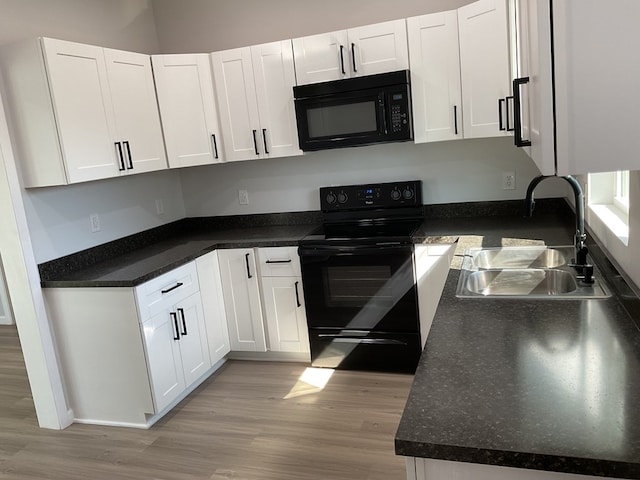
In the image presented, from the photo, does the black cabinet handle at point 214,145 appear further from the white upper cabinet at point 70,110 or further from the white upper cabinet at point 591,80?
the white upper cabinet at point 591,80

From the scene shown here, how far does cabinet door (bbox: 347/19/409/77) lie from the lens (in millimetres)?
3111

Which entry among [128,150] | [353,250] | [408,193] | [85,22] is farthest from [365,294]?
[85,22]

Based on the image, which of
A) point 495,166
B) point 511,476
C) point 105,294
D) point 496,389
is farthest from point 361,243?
point 511,476

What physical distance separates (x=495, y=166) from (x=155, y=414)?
2.64m

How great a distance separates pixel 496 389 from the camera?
3.95 feet

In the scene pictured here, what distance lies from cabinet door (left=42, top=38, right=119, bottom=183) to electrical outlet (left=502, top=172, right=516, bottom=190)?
2.47m

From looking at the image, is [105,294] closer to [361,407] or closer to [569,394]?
[361,407]

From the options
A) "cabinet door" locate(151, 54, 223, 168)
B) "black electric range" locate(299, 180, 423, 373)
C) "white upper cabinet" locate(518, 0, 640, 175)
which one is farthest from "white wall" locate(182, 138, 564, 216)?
"white upper cabinet" locate(518, 0, 640, 175)

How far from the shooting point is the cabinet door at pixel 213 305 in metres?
3.37

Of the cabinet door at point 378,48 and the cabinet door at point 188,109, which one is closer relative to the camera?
the cabinet door at point 378,48

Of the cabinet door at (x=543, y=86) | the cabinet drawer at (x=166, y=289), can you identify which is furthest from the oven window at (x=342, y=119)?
the cabinet door at (x=543, y=86)

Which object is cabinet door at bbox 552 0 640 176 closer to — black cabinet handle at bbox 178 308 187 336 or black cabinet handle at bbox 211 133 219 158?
black cabinet handle at bbox 178 308 187 336

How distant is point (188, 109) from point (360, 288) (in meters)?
1.68

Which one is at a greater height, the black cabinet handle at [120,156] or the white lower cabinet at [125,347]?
the black cabinet handle at [120,156]
